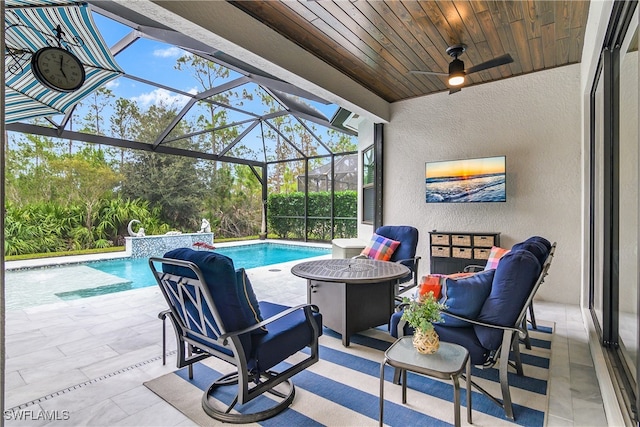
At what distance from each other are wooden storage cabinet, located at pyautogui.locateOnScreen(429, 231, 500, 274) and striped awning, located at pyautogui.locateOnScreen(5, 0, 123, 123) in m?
5.04

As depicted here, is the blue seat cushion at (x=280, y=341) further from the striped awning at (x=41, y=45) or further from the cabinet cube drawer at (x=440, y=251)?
the striped awning at (x=41, y=45)

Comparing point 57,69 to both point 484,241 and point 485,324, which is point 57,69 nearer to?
point 485,324

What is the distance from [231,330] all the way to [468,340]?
1492 millimetres

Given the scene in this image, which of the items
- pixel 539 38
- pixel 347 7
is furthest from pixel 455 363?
pixel 539 38

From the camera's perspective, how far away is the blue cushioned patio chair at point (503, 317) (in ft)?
6.47

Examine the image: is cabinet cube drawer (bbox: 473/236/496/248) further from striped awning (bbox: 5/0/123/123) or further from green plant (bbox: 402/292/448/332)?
striped awning (bbox: 5/0/123/123)

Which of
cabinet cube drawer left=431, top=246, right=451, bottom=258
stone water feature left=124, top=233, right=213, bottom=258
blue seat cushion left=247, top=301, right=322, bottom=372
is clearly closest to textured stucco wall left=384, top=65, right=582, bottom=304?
cabinet cube drawer left=431, top=246, right=451, bottom=258

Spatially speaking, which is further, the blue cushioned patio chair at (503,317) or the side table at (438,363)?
the blue cushioned patio chair at (503,317)

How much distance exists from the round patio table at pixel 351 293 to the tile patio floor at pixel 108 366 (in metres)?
1.31

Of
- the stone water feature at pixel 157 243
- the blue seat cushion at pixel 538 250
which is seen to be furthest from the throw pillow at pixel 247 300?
the stone water feature at pixel 157 243

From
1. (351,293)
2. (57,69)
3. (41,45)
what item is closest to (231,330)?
(351,293)

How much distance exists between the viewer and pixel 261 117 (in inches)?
362

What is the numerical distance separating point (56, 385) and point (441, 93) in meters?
5.88

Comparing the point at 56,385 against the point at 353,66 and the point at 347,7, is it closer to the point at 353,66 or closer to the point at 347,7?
the point at 347,7
